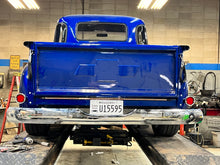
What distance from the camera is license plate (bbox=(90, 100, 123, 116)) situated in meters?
2.64

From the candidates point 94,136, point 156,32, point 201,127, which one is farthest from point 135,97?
point 156,32

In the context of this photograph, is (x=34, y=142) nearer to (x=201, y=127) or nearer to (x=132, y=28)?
(x=132, y=28)

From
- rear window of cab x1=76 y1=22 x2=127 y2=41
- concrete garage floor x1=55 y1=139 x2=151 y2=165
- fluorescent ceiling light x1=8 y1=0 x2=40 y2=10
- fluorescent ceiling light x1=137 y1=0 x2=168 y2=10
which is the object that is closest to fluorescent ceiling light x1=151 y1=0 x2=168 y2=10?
fluorescent ceiling light x1=137 y1=0 x2=168 y2=10

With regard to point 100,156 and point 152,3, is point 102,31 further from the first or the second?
point 152,3

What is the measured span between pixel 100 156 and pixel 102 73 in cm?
301

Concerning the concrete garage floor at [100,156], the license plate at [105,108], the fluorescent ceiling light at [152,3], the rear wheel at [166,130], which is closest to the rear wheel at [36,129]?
the license plate at [105,108]

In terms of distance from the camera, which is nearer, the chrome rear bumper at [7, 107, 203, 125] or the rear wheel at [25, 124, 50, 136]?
the chrome rear bumper at [7, 107, 203, 125]

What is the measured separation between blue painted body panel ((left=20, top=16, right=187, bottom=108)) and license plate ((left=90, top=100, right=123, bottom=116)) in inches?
3.5

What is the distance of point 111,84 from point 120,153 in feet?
10.7

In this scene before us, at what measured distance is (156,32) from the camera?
1085 centimetres

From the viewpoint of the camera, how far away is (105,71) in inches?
110

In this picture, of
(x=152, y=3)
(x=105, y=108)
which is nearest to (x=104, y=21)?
(x=105, y=108)

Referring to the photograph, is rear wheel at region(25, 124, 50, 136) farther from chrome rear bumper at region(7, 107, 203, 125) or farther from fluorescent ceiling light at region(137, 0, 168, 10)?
fluorescent ceiling light at region(137, 0, 168, 10)

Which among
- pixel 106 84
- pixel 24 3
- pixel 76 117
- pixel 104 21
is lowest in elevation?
pixel 76 117
